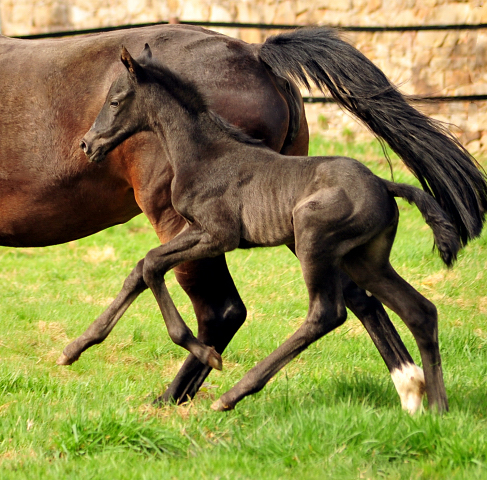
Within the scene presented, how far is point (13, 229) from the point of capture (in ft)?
13.5

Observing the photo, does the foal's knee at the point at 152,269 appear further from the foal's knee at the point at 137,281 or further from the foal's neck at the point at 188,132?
the foal's neck at the point at 188,132

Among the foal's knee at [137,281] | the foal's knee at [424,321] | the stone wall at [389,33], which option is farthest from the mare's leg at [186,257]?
the stone wall at [389,33]

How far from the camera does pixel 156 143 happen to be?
12.3ft

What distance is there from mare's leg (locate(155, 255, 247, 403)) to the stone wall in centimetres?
660

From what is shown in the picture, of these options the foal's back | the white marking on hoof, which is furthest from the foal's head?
the white marking on hoof

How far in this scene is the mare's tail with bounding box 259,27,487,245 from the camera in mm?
3539

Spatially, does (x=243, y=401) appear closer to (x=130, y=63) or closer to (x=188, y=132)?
(x=188, y=132)

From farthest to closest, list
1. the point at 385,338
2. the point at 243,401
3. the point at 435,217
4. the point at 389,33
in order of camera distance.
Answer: the point at 389,33 < the point at 385,338 < the point at 243,401 < the point at 435,217

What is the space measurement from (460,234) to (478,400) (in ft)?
2.60

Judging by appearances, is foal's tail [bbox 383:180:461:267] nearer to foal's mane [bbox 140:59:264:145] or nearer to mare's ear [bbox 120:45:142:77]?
foal's mane [bbox 140:59:264:145]

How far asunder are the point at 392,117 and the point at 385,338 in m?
1.12

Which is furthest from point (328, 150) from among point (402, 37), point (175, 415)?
point (175, 415)

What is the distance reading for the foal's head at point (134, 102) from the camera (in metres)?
3.49

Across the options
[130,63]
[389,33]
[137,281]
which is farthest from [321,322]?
[389,33]
